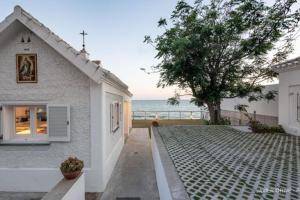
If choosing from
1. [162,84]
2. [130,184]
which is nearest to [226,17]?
[162,84]

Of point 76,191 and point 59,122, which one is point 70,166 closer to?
point 76,191

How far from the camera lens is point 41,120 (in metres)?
6.59

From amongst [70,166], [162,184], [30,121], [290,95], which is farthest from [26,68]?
[290,95]

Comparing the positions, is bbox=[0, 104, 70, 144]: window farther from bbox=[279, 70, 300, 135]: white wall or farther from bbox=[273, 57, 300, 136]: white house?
bbox=[279, 70, 300, 135]: white wall

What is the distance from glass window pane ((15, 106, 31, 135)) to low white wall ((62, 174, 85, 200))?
9.38 feet

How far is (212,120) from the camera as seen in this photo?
15.6m

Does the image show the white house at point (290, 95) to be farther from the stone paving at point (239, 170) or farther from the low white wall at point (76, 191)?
the low white wall at point (76, 191)

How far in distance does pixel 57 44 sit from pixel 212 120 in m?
12.9

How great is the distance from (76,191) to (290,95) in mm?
9688

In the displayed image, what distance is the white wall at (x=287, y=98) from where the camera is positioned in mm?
8639

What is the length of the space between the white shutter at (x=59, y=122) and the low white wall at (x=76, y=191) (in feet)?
5.23

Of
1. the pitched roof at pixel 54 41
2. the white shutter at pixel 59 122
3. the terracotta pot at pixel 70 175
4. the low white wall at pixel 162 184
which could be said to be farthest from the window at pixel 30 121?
the low white wall at pixel 162 184

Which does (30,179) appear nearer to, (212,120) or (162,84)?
(162,84)

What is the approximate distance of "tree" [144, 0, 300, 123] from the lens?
13133 millimetres
